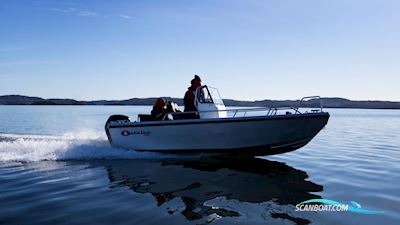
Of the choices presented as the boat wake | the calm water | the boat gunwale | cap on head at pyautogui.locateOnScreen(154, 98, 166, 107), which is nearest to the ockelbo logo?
the calm water

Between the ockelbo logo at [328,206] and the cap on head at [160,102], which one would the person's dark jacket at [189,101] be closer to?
the cap on head at [160,102]

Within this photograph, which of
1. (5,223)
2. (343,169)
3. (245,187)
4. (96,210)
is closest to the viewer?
(5,223)

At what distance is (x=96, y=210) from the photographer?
231 inches

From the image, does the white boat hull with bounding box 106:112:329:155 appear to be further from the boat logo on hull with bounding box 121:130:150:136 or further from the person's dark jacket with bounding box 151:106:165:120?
the person's dark jacket with bounding box 151:106:165:120

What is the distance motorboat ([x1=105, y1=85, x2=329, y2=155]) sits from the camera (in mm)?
10109

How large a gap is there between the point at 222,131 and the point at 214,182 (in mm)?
2504

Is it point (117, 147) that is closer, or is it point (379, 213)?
point (379, 213)

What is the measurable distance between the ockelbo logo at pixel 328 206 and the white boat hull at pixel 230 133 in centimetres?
360

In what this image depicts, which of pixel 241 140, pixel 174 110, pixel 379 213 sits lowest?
pixel 379 213

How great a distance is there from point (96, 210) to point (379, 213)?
474 centimetres

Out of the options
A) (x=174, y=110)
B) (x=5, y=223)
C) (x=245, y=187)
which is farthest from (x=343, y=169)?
(x=5, y=223)

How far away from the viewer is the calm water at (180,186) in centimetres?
570

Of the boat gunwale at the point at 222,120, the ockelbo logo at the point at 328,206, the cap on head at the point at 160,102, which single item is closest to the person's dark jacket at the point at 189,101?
the cap on head at the point at 160,102

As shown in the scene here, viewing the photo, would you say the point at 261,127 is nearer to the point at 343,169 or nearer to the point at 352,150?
the point at 343,169
